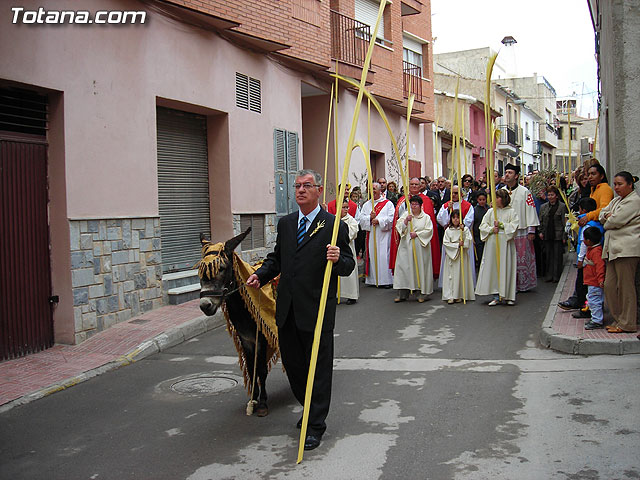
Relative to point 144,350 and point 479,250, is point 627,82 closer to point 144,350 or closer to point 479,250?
point 479,250

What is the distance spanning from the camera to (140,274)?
30.7 ft

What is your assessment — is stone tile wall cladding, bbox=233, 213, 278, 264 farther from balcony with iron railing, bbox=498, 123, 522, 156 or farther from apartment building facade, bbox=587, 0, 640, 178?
balcony with iron railing, bbox=498, 123, 522, 156

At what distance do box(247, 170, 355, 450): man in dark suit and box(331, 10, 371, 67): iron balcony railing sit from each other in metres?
11.5

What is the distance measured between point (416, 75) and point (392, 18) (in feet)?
10.9

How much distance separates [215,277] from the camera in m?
4.99

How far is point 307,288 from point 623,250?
14.2 ft

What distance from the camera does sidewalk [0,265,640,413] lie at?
654 centimetres

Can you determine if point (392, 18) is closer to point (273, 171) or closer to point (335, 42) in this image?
point (335, 42)

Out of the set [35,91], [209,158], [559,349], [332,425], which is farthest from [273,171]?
[332,425]

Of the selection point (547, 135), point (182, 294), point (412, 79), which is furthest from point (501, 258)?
point (547, 135)

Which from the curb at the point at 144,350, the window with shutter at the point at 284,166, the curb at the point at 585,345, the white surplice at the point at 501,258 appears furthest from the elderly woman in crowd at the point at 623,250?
the window with shutter at the point at 284,166

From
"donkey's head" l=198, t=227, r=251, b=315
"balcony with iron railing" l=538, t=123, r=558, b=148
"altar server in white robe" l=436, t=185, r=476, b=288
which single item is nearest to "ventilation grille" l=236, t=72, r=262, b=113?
"altar server in white robe" l=436, t=185, r=476, b=288

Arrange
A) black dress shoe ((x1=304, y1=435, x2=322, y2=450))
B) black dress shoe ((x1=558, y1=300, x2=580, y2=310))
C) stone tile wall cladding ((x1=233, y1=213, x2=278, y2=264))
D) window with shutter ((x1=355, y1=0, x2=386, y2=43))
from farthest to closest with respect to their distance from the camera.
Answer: window with shutter ((x1=355, y1=0, x2=386, y2=43))
stone tile wall cladding ((x1=233, y1=213, x2=278, y2=264))
black dress shoe ((x1=558, y1=300, x2=580, y2=310))
black dress shoe ((x1=304, y1=435, x2=322, y2=450))

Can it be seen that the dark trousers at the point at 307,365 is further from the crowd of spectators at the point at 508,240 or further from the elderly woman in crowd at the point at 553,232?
the elderly woman in crowd at the point at 553,232
